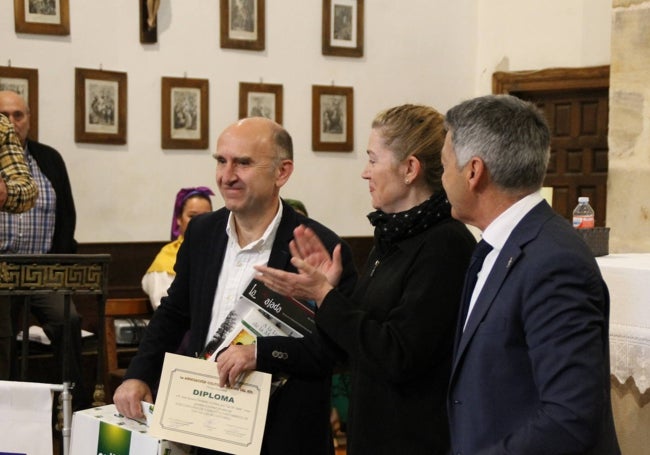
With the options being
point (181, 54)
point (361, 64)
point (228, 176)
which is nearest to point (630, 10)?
point (361, 64)

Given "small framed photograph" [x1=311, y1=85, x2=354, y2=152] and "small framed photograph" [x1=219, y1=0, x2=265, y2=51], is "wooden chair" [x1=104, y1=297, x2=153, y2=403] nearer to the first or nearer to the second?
"small framed photograph" [x1=219, y1=0, x2=265, y2=51]

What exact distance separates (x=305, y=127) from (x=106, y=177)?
1.76 metres

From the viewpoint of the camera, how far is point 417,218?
2.49m

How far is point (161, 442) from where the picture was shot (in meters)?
2.69

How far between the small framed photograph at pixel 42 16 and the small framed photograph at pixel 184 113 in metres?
0.88

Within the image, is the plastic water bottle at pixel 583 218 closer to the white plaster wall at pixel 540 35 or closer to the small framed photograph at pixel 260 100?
the small framed photograph at pixel 260 100

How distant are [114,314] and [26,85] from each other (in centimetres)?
229

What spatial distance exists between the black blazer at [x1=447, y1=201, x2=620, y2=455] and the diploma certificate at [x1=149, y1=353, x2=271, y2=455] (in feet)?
2.27

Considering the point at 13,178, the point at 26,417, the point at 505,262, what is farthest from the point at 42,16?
the point at 505,262

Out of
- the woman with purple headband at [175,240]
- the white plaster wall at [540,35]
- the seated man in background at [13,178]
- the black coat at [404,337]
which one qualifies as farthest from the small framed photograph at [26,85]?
the black coat at [404,337]

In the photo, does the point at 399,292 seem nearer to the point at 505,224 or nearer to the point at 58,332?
the point at 505,224

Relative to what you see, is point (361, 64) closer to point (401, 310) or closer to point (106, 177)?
point (106, 177)

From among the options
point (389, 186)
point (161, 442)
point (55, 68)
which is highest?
point (55, 68)

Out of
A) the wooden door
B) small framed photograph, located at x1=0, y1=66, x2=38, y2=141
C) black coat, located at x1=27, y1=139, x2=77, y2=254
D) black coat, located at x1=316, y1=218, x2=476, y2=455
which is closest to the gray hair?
black coat, located at x1=316, y1=218, x2=476, y2=455
